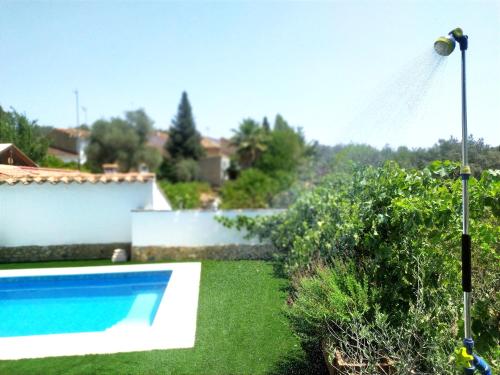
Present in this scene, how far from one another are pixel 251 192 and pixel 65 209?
17549 mm

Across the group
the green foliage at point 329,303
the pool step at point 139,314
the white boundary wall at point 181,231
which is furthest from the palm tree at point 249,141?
the green foliage at point 329,303

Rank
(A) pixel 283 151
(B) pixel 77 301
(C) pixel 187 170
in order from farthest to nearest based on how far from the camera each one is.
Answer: (C) pixel 187 170 → (A) pixel 283 151 → (B) pixel 77 301

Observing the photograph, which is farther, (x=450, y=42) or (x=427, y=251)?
(x=427, y=251)

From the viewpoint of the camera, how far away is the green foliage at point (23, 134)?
3.55 meters

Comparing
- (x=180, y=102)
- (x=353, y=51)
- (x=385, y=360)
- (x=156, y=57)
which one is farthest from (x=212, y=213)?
(x=180, y=102)

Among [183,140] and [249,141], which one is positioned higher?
[183,140]

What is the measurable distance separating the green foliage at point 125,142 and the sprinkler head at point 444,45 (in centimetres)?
3145

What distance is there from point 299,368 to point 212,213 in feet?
21.5

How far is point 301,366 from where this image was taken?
13.7ft

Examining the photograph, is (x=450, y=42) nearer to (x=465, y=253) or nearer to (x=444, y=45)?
(x=444, y=45)

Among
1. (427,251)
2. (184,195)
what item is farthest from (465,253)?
(184,195)

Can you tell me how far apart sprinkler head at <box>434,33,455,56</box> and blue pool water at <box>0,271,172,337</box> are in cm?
535

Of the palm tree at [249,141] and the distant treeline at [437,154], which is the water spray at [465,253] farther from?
the palm tree at [249,141]

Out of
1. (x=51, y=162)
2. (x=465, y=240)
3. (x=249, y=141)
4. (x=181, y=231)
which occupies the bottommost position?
(x=181, y=231)
